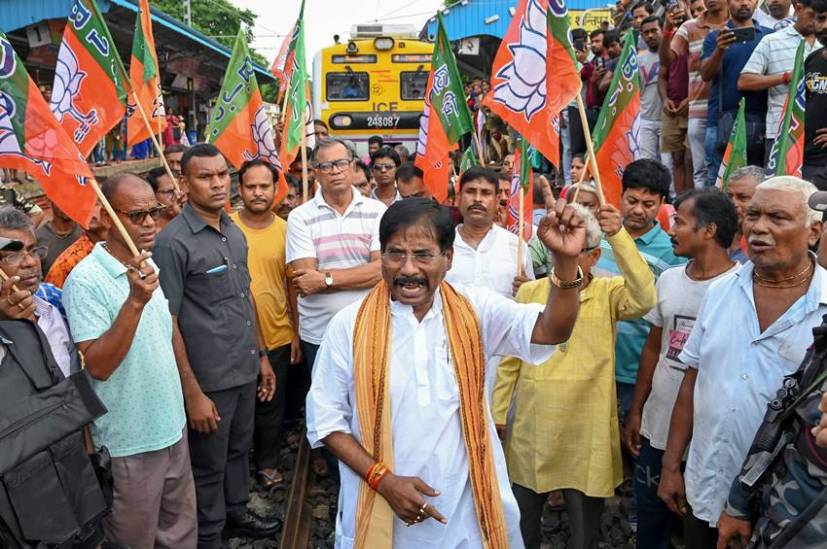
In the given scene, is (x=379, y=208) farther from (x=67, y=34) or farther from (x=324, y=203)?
(x=67, y=34)

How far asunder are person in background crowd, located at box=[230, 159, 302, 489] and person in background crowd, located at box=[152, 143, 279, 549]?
653mm

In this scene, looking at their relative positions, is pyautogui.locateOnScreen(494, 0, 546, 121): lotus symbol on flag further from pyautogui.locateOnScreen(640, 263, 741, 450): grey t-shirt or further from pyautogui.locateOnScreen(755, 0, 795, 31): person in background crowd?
pyautogui.locateOnScreen(755, 0, 795, 31): person in background crowd

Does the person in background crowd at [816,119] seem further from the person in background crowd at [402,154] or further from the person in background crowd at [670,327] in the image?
the person in background crowd at [402,154]

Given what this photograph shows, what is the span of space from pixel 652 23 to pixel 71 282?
6963 mm

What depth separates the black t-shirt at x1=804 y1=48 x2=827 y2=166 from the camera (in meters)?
5.13

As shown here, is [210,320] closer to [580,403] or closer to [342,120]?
[580,403]

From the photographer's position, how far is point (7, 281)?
7.93ft

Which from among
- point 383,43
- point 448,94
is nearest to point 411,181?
point 448,94

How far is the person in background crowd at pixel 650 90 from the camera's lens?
26.1ft

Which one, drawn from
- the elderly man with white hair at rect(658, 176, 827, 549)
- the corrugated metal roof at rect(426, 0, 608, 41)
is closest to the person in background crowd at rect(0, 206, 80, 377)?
the elderly man with white hair at rect(658, 176, 827, 549)

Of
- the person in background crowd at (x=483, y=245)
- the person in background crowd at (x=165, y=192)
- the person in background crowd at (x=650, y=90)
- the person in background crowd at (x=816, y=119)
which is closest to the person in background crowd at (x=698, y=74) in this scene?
the person in background crowd at (x=650, y=90)

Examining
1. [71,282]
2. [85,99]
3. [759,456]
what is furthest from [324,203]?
[759,456]

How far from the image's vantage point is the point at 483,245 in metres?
3.90

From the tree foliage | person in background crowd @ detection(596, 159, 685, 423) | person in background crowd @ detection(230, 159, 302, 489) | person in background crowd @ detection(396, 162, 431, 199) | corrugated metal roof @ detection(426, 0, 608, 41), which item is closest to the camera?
person in background crowd @ detection(596, 159, 685, 423)
